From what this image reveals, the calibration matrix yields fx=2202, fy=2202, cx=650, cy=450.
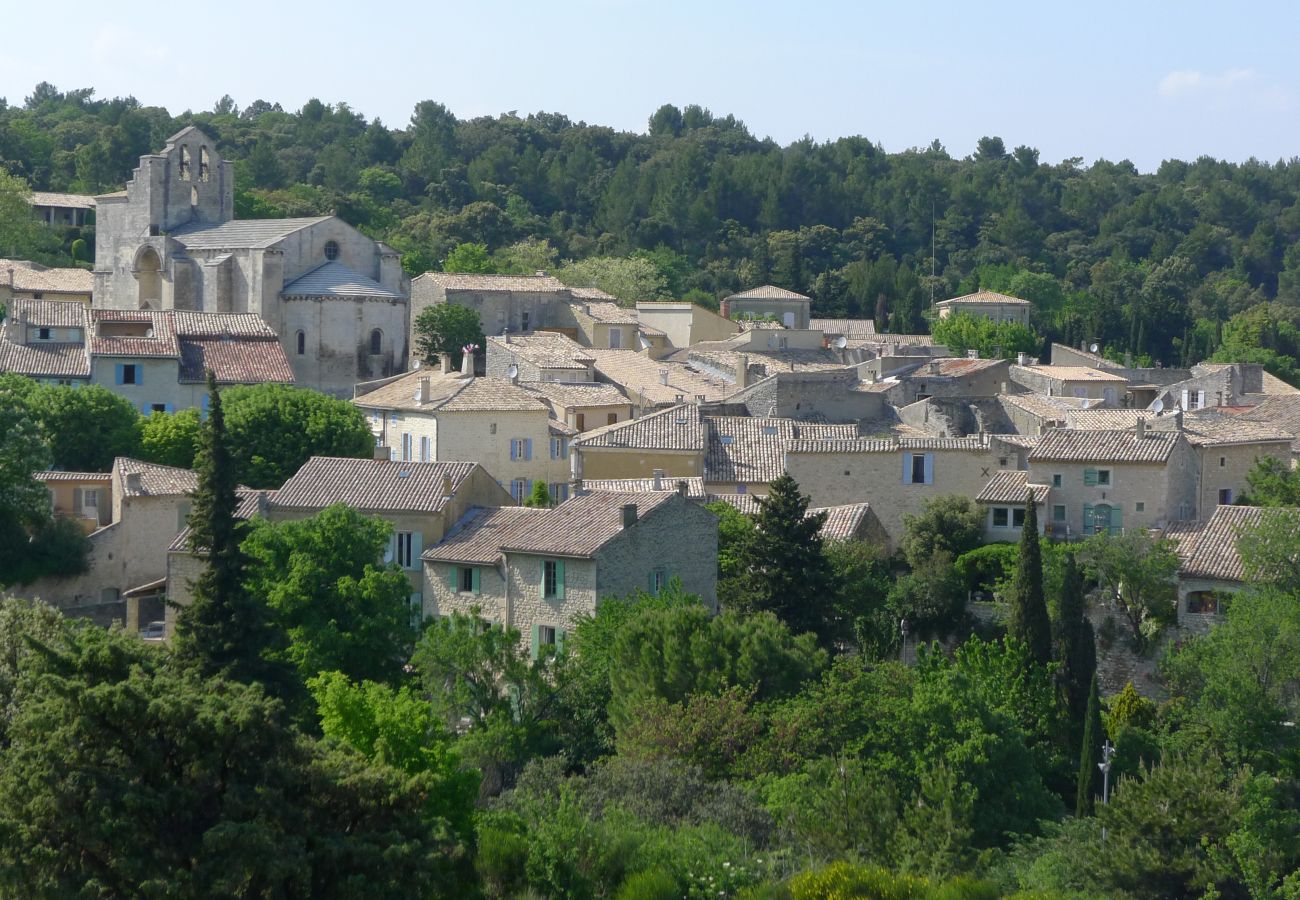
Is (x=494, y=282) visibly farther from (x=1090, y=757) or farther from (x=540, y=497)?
(x=1090, y=757)

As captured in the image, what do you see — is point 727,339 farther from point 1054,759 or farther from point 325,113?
point 325,113

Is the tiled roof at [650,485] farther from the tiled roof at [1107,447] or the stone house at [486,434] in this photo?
the tiled roof at [1107,447]

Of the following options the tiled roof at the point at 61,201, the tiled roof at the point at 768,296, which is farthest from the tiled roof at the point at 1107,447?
the tiled roof at the point at 61,201

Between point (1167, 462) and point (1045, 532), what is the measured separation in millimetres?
2779

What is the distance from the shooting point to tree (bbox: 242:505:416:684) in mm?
35500

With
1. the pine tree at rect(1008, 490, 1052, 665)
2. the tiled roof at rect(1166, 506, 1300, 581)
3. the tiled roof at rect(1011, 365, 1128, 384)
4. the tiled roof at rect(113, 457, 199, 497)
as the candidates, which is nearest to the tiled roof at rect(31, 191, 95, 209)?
the tiled roof at rect(1011, 365, 1128, 384)

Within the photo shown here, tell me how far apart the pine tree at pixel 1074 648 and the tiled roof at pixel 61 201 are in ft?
189

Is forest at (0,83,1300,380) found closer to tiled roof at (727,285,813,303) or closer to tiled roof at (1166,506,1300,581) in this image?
tiled roof at (727,285,813,303)

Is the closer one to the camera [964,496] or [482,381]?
[964,496]

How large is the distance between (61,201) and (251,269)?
99.4 feet

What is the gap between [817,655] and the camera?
117ft

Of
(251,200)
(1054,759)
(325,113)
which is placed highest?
(325,113)

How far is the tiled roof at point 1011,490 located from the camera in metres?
43.8

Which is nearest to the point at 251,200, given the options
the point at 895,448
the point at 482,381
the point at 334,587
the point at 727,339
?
the point at 727,339
